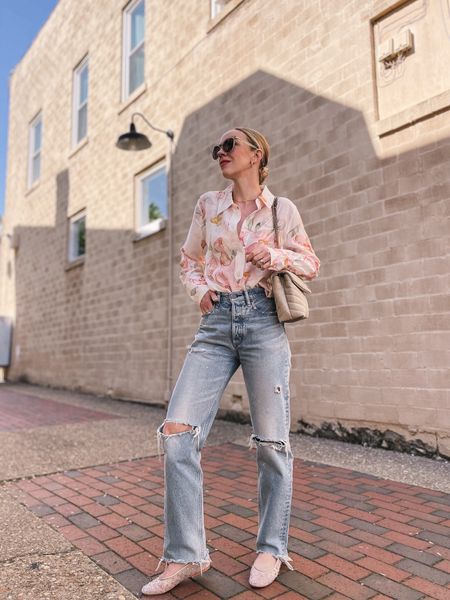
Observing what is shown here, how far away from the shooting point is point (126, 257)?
9.46 m

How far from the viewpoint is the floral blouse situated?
215 centimetres

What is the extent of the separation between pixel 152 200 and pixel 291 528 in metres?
7.25

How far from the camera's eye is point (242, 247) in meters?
2.19

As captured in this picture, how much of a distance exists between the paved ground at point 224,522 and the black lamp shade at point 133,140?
4608 millimetres

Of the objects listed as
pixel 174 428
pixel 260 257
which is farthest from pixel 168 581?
pixel 260 257

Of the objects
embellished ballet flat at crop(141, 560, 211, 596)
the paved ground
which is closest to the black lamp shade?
the paved ground

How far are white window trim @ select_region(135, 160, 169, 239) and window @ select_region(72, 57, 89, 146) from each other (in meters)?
3.57

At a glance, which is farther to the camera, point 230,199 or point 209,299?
point 230,199

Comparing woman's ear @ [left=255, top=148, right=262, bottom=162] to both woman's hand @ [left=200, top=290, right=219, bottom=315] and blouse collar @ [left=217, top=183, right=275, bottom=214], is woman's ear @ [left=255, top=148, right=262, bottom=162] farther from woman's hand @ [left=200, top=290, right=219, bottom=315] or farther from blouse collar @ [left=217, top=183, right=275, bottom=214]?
woman's hand @ [left=200, top=290, right=219, bottom=315]

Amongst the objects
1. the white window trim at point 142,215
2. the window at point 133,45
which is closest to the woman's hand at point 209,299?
the white window trim at point 142,215

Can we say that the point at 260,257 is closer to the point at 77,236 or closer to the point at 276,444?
the point at 276,444

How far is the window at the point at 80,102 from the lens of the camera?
12133mm

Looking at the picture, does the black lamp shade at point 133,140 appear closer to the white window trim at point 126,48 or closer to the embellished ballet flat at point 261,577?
the white window trim at point 126,48

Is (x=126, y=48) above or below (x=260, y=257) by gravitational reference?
above
